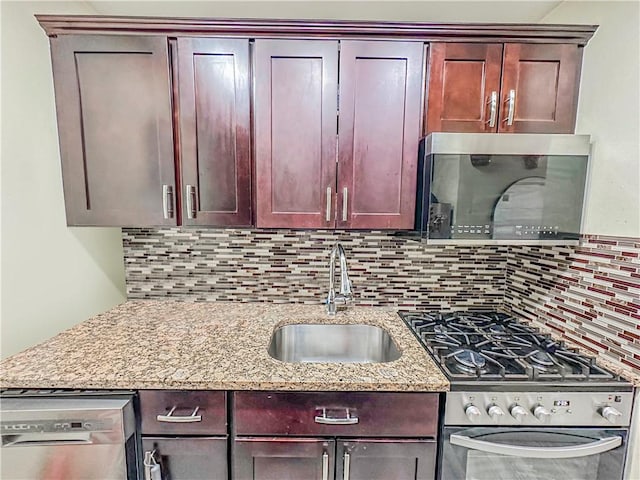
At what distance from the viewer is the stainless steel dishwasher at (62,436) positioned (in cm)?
98

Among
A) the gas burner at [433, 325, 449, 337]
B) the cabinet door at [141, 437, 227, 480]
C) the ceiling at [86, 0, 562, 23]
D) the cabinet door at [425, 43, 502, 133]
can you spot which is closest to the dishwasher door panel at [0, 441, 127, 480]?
the cabinet door at [141, 437, 227, 480]

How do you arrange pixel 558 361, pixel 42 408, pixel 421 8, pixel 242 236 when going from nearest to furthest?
pixel 42 408, pixel 558 361, pixel 421 8, pixel 242 236

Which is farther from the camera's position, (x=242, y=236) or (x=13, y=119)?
(x=242, y=236)

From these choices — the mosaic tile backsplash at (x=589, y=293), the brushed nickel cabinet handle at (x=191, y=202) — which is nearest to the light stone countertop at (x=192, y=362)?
the brushed nickel cabinet handle at (x=191, y=202)

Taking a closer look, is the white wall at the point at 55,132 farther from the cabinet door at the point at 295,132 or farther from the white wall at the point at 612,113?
the cabinet door at the point at 295,132

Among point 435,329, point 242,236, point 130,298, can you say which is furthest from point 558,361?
point 130,298

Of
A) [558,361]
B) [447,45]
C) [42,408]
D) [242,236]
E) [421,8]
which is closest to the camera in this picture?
[42,408]

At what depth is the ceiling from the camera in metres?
1.42

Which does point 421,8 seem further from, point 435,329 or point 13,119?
point 13,119

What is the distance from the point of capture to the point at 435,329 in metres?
1.46

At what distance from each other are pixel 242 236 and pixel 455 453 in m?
1.36

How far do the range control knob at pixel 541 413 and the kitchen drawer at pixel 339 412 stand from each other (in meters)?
0.33

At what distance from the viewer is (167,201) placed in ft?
4.38

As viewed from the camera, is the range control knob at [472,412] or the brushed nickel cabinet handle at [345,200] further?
the brushed nickel cabinet handle at [345,200]
